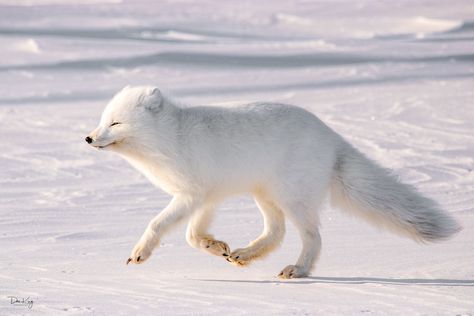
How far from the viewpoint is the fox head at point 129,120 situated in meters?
4.73

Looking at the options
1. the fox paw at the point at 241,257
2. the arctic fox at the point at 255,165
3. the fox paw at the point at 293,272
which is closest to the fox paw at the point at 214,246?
the fox paw at the point at 241,257

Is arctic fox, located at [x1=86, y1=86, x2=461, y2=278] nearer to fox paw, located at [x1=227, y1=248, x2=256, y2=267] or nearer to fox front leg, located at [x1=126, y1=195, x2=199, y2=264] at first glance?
fox front leg, located at [x1=126, y1=195, x2=199, y2=264]

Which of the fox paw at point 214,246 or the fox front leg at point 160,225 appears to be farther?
the fox paw at point 214,246

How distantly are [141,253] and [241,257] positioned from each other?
582 mm

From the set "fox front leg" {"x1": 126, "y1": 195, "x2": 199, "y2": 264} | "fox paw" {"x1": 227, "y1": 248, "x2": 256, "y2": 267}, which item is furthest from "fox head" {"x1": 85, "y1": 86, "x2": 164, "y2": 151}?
"fox paw" {"x1": 227, "y1": 248, "x2": 256, "y2": 267}

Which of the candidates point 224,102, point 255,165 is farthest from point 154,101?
point 224,102

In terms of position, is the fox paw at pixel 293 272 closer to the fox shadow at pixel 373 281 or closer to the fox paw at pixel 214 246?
the fox shadow at pixel 373 281

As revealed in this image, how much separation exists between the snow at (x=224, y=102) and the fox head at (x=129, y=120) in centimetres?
48

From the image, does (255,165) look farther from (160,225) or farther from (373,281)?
(373,281)

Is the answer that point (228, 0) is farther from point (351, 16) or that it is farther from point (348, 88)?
point (348, 88)

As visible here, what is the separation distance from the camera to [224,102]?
7199 millimetres

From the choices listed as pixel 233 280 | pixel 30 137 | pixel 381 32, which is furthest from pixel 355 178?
pixel 381 32

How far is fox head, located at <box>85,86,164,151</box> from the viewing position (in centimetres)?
473

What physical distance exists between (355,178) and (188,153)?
80cm
